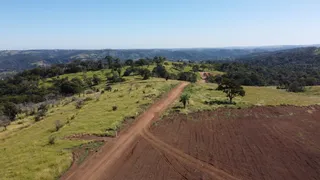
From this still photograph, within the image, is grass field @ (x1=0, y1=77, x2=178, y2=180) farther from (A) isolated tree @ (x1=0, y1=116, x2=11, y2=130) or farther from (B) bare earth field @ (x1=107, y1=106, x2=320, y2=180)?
(B) bare earth field @ (x1=107, y1=106, x2=320, y2=180)

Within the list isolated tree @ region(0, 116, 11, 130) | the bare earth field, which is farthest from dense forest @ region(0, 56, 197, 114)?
the bare earth field

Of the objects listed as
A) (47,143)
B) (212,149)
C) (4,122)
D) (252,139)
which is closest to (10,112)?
(4,122)

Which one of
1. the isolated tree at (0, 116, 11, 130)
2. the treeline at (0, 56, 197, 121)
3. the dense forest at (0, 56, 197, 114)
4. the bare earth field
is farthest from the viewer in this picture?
the dense forest at (0, 56, 197, 114)

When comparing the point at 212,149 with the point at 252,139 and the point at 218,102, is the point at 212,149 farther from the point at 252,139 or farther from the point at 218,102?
the point at 218,102

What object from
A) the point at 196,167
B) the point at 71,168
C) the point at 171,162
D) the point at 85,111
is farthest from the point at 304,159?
the point at 85,111

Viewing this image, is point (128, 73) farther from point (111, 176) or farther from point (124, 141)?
point (111, 176)

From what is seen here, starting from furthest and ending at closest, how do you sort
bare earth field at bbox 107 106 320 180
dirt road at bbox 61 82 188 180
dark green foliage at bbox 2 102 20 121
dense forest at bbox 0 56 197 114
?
dense forest at bbox 0 56 197 114
dark green foliage at bbox 2 102 20 121
dirt road at bbox 61 82 188 180
bare earth field at bbox 107 106 320 180
